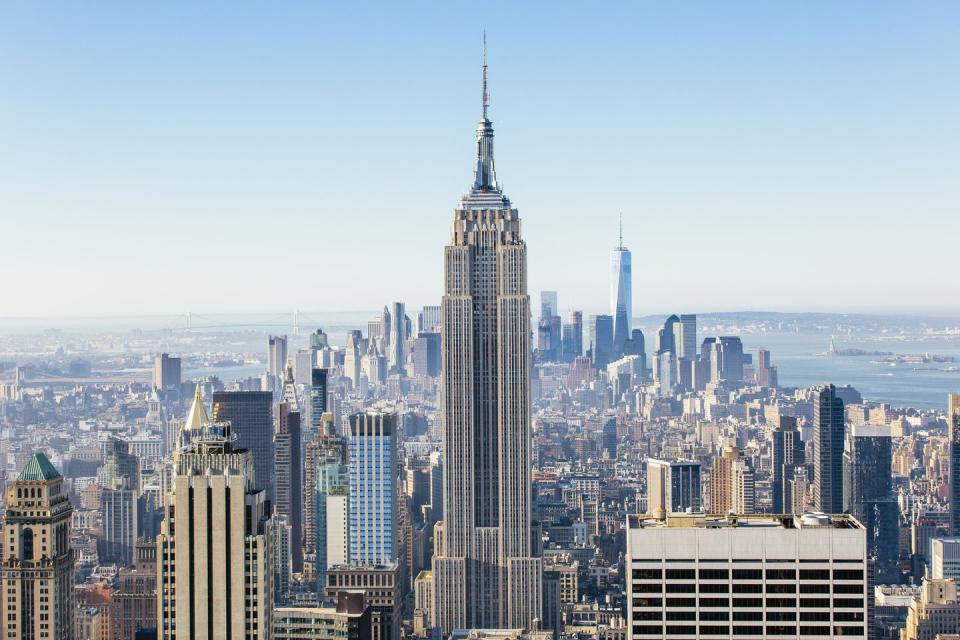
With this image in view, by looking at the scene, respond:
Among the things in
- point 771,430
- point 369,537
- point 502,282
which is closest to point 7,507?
point 369,537

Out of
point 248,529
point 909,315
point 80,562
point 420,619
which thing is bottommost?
point 420,619

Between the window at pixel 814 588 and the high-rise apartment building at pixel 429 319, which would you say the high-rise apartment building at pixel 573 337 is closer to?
the high-rise apartment building at pixel 429 319

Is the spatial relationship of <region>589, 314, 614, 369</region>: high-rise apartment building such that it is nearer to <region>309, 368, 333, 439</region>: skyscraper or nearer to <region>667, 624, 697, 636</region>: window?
<region>309, 368, 333, 439</region>: skyscraper

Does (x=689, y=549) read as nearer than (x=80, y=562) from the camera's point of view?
Yes

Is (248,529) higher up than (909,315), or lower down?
lower down

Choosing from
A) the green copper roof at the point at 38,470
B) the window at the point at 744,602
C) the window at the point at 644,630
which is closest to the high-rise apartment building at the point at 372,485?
the green copper roof at the point at 38,470

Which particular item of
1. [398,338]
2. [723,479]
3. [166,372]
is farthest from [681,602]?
[723,479]

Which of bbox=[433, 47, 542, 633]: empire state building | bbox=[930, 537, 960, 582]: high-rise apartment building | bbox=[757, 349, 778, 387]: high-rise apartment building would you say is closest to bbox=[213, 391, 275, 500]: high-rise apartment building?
bbox=[433, 47, 542, 633]: empire state building

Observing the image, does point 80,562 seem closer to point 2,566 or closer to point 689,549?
point 2,566
